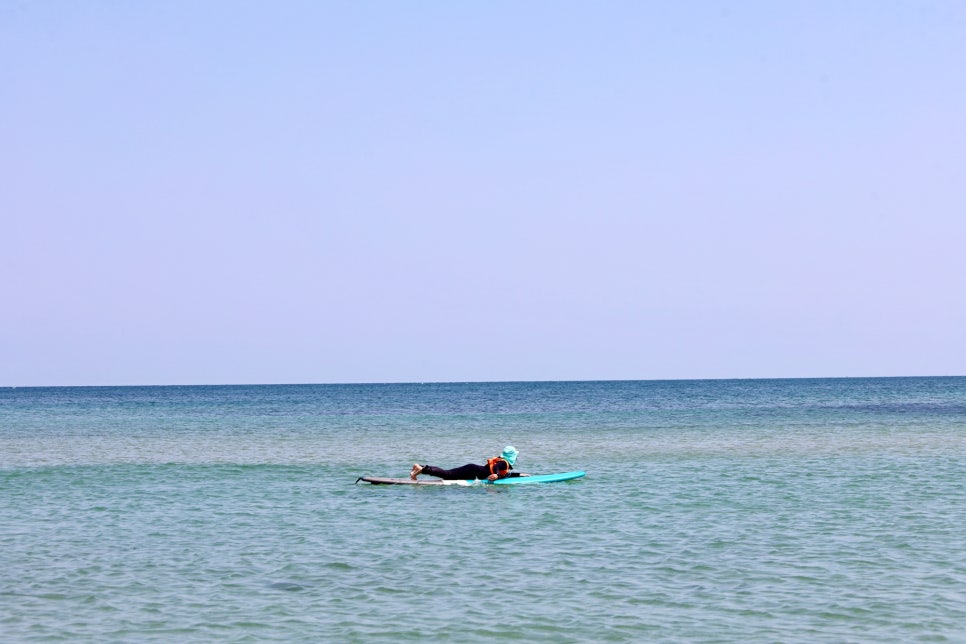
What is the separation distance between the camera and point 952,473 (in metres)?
31.6

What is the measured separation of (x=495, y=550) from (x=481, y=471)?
11.2m

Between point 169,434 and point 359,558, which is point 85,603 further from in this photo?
point 169,434

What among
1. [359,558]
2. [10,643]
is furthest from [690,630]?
[10,643]

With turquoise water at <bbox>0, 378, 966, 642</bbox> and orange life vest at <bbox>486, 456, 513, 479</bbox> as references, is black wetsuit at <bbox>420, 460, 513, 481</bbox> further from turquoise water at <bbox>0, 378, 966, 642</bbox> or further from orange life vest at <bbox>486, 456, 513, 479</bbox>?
turquoise water at <bbox>0, 378, 966, 642</bbox>

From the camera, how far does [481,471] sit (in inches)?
1209

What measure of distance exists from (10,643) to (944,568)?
13.7 m

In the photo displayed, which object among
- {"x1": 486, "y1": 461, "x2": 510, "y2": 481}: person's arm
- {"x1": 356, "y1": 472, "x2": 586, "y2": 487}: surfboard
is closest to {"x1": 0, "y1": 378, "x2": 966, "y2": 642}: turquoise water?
{"x1": 356, "y1": 472, "x2": 586, "y2": 487}: surfboard

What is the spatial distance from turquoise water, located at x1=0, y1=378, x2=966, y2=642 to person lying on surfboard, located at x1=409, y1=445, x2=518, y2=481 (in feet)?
1.92

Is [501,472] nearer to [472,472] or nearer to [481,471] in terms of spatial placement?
[481,471]

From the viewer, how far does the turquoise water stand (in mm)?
14203

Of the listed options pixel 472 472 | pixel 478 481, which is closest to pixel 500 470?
pixel 478 481

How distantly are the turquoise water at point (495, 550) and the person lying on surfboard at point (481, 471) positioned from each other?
23.0 inches

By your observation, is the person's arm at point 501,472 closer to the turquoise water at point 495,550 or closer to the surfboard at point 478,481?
the surfboard at point 478,481

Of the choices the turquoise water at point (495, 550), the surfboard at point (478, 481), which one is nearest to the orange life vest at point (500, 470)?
the surfboard at point (478, 481)
